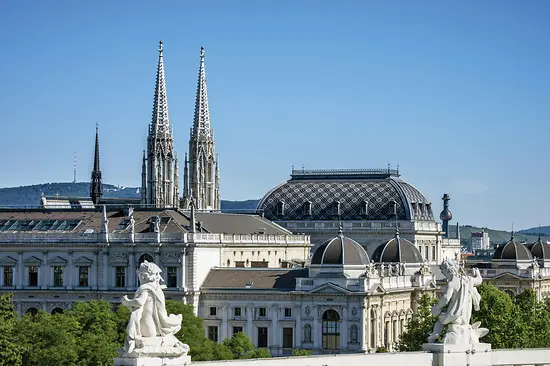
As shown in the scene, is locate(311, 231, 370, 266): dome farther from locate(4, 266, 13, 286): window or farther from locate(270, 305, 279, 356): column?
locate(4, 266, 13, 286): window

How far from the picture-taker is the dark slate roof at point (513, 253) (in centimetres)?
16612

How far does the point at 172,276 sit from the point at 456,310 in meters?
105

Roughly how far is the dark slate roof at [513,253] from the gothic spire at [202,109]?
4565 centimetres

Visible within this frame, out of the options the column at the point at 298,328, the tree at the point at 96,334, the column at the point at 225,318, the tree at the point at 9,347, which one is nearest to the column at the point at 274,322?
the column at the point at 298,328

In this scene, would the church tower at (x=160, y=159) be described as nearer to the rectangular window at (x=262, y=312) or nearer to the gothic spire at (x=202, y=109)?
the gothic spire at (x=202, y=109)

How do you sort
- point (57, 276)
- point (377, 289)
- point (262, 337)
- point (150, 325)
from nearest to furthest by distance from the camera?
point (150, 325) → point (377, 289) → point (262, 337) → point (57, 276)

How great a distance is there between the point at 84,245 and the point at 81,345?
164ft

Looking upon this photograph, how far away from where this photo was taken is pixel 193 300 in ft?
460

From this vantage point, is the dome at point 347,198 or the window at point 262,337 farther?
the dome at point 347,198

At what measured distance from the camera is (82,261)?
483 ft

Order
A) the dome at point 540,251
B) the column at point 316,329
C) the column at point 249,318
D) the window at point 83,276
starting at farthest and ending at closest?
1. the dome at point 540,251
2. the window at point 83,276
3. the column at point 249,318
4. the column at point 316,329

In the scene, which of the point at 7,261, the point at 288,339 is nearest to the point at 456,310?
the point at 288,339

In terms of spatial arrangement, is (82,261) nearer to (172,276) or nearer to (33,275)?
(33,275)

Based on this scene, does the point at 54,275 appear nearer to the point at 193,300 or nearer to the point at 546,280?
the point at 193,300
